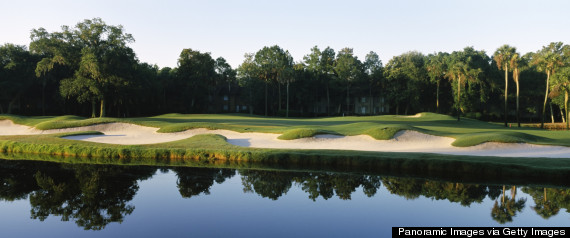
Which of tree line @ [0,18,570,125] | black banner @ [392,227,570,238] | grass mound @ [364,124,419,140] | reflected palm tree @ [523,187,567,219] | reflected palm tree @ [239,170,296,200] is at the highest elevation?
tree line @ [0,18,570,125]

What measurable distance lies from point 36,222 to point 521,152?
69.8 feet

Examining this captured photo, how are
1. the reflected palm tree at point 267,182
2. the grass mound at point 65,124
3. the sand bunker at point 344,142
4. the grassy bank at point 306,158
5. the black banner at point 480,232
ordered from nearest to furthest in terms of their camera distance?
the black banner at point 480,232 < the reflected palm tree at point 267,182 < the grassy bank at point 306,158 < the sand bunker at point 344,142 < the grass mound at point 65,124

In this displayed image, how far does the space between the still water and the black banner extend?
335 mm

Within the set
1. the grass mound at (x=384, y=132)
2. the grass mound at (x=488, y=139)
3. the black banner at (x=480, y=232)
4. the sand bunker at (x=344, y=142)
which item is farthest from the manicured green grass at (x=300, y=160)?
the grass mound at (x=384, y=132)

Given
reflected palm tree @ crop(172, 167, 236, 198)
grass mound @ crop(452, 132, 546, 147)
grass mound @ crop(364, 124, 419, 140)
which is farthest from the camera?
grass mound @ crop(364, 124, 419, 140)

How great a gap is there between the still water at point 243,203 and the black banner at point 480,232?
0.33 metres

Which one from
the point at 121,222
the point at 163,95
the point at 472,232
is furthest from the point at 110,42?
the point at 472,232

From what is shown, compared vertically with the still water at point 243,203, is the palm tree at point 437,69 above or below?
above

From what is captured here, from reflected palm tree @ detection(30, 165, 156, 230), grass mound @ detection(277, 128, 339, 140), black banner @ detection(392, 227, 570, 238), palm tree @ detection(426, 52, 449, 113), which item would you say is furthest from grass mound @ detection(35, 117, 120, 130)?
palm tree @ detection(426, 52, 449, 113)

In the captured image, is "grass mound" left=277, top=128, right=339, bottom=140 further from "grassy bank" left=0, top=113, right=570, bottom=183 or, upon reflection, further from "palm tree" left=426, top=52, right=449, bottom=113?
"palm tree" left=426, top=52, right=449, bottom=113

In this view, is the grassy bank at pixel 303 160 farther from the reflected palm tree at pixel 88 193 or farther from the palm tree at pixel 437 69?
the palm tree at pixel 437 69

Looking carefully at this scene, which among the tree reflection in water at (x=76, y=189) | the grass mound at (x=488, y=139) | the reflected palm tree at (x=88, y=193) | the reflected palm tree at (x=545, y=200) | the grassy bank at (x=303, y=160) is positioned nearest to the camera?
the reflected palm tree at (x=88, y=193)

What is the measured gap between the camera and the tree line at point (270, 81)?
→ 49125 millimetres

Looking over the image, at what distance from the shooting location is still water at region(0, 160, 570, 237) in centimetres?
837
